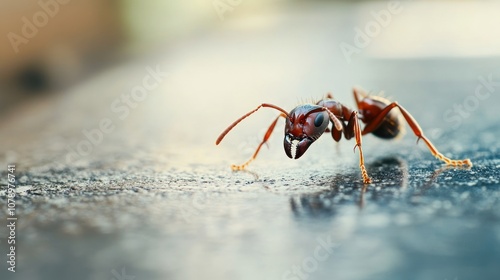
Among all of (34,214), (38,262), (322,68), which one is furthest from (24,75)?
(38,262)

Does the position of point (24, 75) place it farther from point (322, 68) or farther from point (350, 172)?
point (350, 172)
